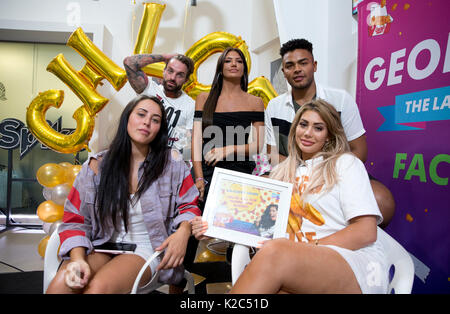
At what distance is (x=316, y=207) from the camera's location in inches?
54.5

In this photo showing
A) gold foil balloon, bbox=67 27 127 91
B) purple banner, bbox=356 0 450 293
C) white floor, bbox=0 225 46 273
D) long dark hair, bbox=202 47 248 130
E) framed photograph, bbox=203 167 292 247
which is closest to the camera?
framed photograph, bbox=203 167 292 247

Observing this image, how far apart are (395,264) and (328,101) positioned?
3.57 feet

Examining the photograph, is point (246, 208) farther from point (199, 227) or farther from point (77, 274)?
point (77, 274)

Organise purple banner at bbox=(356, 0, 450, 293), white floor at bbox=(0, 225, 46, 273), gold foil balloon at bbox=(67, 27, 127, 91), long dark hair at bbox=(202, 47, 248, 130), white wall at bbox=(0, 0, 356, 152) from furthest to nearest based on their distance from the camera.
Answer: white wall at bbox=(0, 0, 356, 152), gold foil balloon at bbox=(67, 27, 127, 91), white floor at bbox=(0, 225, 46, 273), long dark hair at bbox=(202, 47, 248, 130), purple banner at bbox=(356, 0, 450, 293)

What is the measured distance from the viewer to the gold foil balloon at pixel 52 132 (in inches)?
117

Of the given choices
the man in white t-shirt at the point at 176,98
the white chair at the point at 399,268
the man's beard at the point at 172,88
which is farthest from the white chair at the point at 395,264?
the man's beard at the point at 172,88

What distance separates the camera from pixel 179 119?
7.63 feet

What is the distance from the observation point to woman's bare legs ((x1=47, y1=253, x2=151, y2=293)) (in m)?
1.20

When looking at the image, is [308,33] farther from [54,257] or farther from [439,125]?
[54,257]

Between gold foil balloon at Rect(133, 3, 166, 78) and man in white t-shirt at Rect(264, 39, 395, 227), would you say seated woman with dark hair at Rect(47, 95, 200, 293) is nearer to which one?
man in white t-shirt at Rect(264, 39, 395, 227)

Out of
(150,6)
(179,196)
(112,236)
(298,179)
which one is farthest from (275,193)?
(150,6)

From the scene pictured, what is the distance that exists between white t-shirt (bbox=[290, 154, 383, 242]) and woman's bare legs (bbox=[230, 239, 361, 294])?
0.70 ft

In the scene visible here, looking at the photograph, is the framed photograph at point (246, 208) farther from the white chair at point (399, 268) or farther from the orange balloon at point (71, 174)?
the orange balloon at point (71, 174)

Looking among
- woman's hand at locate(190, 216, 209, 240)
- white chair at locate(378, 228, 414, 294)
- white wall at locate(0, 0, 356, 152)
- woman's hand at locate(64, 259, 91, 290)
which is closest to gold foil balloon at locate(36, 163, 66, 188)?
white wall at locate(0, 0, 356, 152)
